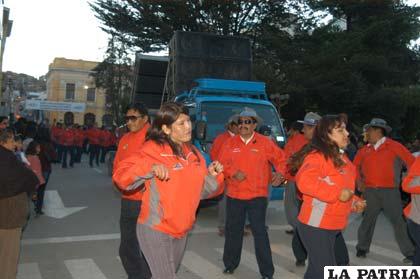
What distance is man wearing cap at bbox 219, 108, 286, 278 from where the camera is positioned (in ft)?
19.7

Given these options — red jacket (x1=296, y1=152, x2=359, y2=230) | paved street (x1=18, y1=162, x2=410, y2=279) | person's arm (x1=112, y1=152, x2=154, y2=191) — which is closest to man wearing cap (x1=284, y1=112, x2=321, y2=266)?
paved street (x1=18, y1=162, x2=410, y2=279)

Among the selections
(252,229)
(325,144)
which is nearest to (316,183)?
(325,144)

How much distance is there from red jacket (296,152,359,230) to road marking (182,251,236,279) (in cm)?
229

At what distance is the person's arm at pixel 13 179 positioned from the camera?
481 cm

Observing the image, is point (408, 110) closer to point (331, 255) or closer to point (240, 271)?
point (240, 271)

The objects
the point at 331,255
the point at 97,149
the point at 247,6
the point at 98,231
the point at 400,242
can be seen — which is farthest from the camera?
the point at 247,6

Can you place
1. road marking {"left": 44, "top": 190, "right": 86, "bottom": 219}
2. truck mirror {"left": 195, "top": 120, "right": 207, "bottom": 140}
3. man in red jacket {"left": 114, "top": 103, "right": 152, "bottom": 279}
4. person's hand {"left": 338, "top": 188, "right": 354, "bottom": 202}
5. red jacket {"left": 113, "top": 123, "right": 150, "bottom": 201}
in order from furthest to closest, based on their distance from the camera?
1. road marking {"left": 44, "top": 190, "right": 86, "bottom": 219}
2. truck mirror {"left": 195, "top": 120, "right": 207, "bottom": 140}
3. red jacket {"left": 113, "top": 123, "right": 150, "bottom": 201}
4. man in red jacket {"left": 114, "top": 103, "right": 152, "bottom": 279}
5. person's hand {"left": 338, "top": 188, "right": 354, "bottom": 202}

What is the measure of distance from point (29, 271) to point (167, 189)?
3.59 m

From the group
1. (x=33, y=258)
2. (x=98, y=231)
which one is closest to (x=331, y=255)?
(x=33, y=258)

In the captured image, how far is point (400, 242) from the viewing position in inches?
280

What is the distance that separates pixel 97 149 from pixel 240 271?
18.2 metres

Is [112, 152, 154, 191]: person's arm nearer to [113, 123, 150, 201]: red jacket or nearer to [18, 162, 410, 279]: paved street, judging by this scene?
[113, 123, 150, 201]: red jacket

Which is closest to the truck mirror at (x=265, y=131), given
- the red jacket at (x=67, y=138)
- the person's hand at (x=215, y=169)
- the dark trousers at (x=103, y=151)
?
the person's hand at (x=215, y=169)

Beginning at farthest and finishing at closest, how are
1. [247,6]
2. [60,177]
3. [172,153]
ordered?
[247,6]
[60,177]
[172,153]
